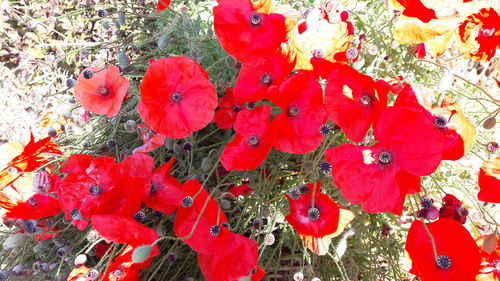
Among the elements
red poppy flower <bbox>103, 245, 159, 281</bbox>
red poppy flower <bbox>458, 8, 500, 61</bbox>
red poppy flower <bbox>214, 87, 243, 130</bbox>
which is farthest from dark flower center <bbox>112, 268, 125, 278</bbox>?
red poppy flower <bbox>458, 8, 500, 61</bbox>

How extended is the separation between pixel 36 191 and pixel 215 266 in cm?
36

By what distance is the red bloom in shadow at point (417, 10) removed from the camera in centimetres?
75

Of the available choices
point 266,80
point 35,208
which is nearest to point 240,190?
point 266,80

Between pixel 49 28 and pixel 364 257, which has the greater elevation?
pixel 49 28

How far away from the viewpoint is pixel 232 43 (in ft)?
2.48

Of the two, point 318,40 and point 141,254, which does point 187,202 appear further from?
point 318,40

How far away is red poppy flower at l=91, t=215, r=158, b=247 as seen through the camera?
66 cm

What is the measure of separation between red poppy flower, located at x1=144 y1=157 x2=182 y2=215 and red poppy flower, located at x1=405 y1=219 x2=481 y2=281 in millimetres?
401

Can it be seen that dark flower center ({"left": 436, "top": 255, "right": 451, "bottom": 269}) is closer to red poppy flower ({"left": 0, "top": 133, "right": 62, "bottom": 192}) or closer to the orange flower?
the orange flower

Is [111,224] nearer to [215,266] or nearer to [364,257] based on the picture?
[215,266]

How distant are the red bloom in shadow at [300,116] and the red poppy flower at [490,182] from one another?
278 millimetres

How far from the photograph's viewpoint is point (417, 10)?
751 millimetres

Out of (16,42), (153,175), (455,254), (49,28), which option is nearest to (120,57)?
(153,175)

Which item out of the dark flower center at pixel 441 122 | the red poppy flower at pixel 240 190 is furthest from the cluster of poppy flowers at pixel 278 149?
the red poppy flower at pixel 240 190
